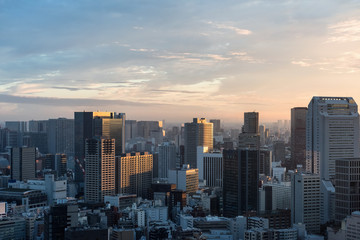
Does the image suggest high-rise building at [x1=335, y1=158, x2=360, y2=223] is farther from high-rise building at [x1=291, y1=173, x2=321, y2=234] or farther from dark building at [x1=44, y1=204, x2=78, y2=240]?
dark building at [x1=44, y1=204, x2=78, y2=240]

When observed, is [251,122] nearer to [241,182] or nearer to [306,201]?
[241,182]

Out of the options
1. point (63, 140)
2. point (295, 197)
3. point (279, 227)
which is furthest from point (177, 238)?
point (63, 140)

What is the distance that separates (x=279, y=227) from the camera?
24.3 metres

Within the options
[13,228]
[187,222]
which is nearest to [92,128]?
[13,228]

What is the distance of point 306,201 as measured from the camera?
82.5 feet

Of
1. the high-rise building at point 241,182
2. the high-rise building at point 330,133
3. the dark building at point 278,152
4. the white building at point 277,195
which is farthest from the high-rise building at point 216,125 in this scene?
the high-rise building at point 241,182

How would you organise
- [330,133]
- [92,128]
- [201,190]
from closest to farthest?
[330,133], [201,190], [92,128]

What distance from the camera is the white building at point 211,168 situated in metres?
44.4

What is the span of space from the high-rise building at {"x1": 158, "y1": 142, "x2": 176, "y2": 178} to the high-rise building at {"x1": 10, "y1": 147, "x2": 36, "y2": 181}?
38.8 feet

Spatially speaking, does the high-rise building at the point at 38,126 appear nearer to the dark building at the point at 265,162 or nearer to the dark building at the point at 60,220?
the dark building at the point at 265,162

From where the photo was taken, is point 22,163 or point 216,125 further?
point 216,125

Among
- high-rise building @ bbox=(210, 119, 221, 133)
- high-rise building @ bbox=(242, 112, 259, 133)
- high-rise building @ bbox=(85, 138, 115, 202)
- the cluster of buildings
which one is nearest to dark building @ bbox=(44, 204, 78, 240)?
the cluster of buildings

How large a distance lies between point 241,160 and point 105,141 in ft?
38.2

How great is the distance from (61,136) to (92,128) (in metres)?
13.5
